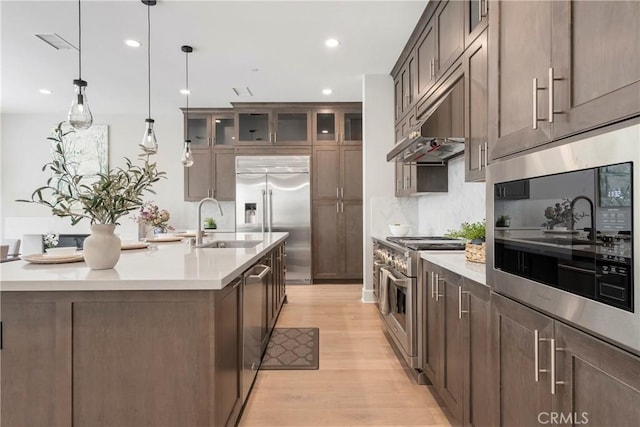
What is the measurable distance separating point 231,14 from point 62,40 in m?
1.90

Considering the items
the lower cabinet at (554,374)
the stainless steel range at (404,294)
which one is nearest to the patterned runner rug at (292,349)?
the stainless steel range at (404,294)

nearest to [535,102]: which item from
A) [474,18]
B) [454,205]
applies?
[474,18]

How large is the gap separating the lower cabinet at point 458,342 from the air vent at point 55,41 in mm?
4135

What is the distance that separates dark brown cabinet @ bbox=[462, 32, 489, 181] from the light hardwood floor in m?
1.43

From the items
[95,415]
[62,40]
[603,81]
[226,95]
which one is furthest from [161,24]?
[603,81]

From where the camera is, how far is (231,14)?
301 centimetres

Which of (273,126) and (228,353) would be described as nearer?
(228,353)

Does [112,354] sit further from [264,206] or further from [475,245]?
[264,206]

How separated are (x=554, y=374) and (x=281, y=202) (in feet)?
15.2

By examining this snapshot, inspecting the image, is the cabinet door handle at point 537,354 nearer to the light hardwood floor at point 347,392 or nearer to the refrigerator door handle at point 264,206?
the light hardwood floor at point 347,392

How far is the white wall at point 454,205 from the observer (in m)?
2.72

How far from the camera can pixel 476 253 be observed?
1.74 meters

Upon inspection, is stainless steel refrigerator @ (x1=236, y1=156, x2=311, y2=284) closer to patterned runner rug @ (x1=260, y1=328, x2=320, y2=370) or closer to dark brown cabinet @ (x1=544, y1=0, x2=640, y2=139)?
patterned runner rug @ (x1=260, y1=328, x2=320, y2=370)

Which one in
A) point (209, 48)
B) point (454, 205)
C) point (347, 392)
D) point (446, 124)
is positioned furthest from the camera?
point (209, 48)
